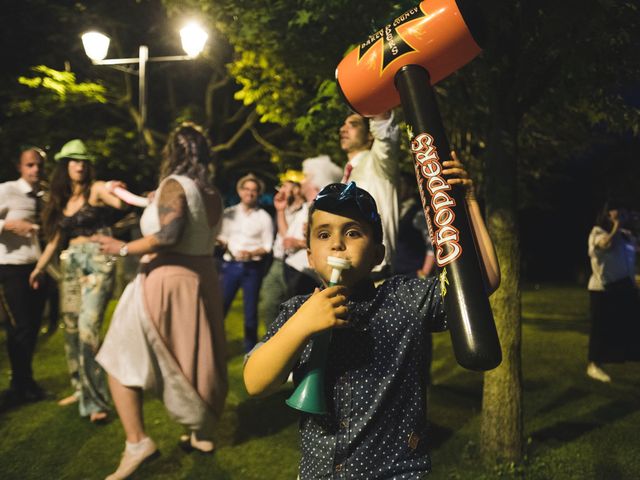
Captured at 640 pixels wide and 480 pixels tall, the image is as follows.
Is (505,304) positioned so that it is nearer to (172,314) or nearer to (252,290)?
(172,314)

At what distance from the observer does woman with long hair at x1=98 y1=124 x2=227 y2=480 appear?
141 inches

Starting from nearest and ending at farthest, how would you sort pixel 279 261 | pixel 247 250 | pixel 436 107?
pixel 436 107
pixel 279 261
pixel 247 250

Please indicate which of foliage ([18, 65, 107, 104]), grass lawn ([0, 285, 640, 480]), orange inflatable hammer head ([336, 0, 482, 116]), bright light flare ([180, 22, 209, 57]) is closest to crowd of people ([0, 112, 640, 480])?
grass lawn ([0, 285, 640, 480])

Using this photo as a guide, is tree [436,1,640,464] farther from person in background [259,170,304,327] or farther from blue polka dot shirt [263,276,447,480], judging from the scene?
person in background [259,170,304,327]

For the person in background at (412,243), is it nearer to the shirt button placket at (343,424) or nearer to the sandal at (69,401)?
the sandal at (69,401)

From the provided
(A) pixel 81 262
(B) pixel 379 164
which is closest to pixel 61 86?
(A) pixel 81 262

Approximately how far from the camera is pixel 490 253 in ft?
6.07

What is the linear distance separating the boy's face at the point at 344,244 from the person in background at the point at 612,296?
5.18 meters

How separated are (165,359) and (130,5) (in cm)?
1431

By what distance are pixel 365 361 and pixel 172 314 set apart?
221 centimetres

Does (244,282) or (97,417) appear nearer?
(97,417)

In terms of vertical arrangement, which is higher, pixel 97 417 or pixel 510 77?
pixel 510 77

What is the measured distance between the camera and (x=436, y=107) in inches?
75.7

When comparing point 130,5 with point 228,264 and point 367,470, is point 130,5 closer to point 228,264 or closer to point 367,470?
point 228,264
